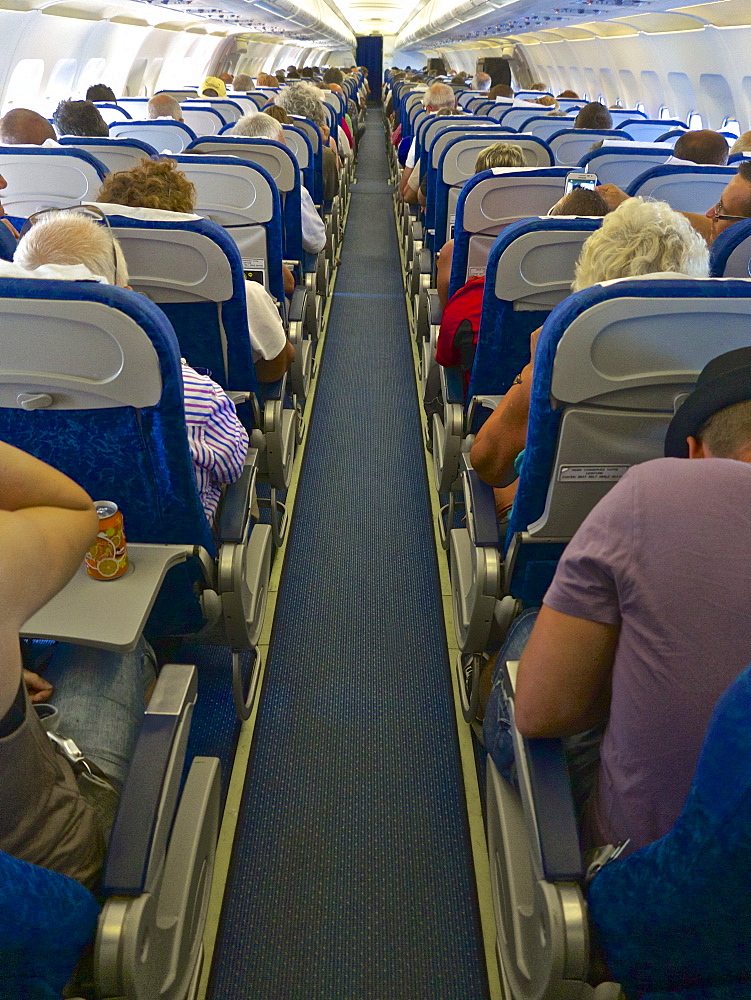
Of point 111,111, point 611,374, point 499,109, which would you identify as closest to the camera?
point 611,374

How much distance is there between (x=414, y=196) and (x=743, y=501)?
22.0 feet

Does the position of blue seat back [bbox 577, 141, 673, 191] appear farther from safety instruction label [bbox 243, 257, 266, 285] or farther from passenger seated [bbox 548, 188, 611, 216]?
safety instruction label [bbox 243, 257, 266, 285]

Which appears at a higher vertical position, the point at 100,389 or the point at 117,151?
the point at 117,151

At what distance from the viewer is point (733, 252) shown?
7.31ft

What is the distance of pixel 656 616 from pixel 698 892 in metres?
0.35

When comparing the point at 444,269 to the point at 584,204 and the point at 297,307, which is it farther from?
the point at 584,204

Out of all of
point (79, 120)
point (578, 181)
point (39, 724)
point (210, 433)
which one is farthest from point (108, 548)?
point (79, 120)

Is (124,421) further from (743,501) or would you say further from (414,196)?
(414,196)

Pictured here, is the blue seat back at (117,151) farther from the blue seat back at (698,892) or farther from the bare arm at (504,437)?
the blue seat back at (698,892)

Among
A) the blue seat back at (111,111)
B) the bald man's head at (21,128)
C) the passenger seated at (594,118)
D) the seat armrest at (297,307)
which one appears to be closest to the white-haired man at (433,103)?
the passenger seated at (594,118)

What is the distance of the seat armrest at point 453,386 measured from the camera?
9.63 ft

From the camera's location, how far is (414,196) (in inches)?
271

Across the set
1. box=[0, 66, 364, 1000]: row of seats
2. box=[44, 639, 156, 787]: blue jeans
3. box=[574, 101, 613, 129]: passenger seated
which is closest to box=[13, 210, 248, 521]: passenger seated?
box=[0, 66, 364, 1000]: row of seats

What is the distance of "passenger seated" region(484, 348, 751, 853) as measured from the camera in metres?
0.95
